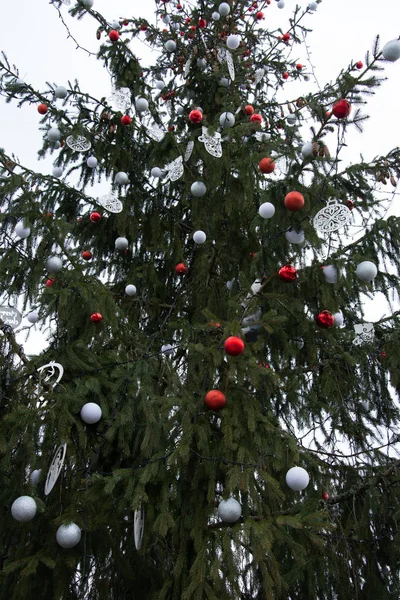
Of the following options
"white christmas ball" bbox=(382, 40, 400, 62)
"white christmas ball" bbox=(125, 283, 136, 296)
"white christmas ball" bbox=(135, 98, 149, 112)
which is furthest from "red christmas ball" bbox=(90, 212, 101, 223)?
"white christmas ball" bbox=(382, 40, 400, 62)

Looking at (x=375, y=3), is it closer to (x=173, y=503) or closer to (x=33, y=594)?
(x=173, y=503)

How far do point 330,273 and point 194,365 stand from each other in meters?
1.09

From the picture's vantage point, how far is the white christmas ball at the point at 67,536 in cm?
277

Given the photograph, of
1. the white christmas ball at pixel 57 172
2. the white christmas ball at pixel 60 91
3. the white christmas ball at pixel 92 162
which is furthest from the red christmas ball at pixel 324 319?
the white christmas ball at pixel 60 91

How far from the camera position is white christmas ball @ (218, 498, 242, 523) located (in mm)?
2693

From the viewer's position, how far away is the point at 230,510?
2693 millimetres

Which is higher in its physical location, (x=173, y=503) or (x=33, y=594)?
(x=173, y=503)

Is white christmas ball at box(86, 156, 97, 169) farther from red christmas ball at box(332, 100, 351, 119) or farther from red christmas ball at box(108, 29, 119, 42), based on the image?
red christmas ball at box(332, 100, 351, 119)

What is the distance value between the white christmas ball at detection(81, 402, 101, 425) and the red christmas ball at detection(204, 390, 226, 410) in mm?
696

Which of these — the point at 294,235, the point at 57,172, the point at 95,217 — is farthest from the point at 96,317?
the point at 57,172

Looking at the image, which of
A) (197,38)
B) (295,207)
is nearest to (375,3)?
(197,38)

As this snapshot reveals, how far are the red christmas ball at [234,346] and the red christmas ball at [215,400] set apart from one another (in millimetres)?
230

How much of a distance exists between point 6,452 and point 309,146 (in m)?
2.57

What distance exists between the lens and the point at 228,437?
285cm
